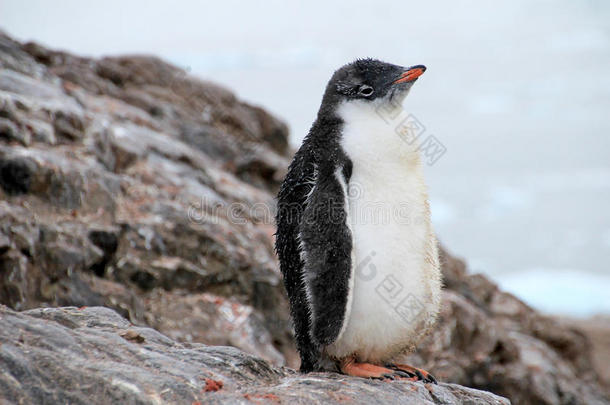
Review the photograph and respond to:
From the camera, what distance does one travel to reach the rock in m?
2.83

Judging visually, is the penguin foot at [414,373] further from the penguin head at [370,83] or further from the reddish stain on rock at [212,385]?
the penguin head at [370,83]

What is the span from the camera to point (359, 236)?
3.74m

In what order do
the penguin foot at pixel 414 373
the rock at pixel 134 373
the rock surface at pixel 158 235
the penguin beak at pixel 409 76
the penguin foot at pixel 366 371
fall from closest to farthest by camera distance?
1. the rock at pixel 134 373
2. the penguin foot at pixel 366 371
3. the penguin foot at pixel 414 373
4. the penguin beak at pixel 409 76
5. the rock surface at pixel 158 235

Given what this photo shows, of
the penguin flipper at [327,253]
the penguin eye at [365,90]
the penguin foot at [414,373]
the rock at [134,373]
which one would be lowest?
the rock at [134,373]

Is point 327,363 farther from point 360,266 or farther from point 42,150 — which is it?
point 42,150

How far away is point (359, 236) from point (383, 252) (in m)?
0.15

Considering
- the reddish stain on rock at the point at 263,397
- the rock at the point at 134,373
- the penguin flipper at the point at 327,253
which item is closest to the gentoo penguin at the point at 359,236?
the penguin flipper at the point at 327,253

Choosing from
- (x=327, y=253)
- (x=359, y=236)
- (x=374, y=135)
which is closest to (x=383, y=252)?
(x=359, y=236)

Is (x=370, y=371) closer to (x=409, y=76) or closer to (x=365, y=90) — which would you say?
(x=365, y=90)

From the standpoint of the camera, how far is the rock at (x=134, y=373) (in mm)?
2828

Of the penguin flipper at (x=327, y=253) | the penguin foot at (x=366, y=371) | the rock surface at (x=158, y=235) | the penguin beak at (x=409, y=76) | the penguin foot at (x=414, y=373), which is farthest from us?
the rock surface at (x=158, y=235)

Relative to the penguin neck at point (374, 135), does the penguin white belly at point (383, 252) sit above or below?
below

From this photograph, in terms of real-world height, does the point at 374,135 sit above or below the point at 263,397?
above

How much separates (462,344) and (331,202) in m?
5.36
